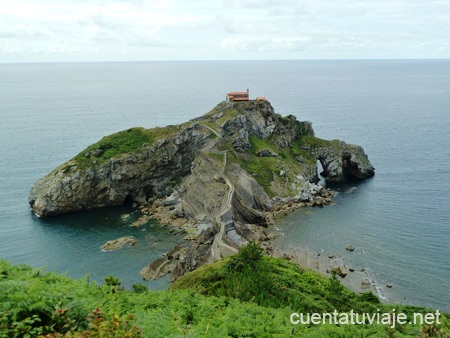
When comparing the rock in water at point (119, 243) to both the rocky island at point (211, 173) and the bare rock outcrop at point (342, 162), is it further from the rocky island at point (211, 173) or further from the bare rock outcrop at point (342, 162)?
the bare rock outcrop at point (342, 162)

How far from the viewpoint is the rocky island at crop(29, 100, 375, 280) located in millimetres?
74250

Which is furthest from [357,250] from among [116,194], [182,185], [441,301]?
[116,194]

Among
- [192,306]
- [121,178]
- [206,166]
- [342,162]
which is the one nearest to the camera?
[192,306]

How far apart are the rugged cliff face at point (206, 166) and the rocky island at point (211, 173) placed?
21 cm

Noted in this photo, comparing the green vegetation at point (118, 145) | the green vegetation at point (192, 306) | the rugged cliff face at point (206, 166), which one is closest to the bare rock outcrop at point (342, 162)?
the rugged cliff face at point (206, 166)

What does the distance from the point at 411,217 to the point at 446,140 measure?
6878 centimetres

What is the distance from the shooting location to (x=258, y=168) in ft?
293

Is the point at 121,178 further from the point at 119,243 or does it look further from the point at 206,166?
the point at 119,243

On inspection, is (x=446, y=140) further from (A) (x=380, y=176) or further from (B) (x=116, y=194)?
(B) (x=116, y=194)

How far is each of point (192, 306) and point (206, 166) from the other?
62329 mm

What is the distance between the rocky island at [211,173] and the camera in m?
74.2

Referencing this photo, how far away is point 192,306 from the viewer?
2103 centimetres

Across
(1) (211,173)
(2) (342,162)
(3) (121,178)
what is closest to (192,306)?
(1) (211,173)

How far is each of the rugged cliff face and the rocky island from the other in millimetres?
215
